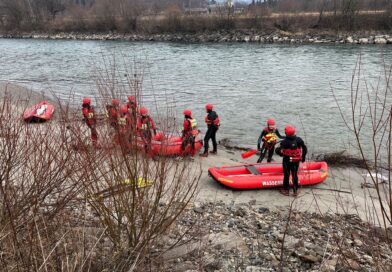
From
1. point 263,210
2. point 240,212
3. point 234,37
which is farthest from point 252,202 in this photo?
point 234,37

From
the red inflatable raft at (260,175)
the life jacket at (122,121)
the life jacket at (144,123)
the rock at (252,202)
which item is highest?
the life jacket at (122,121)

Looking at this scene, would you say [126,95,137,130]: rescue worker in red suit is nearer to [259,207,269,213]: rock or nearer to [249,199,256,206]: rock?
[259,207,269,213]: rock

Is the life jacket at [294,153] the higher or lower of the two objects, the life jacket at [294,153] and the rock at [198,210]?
the higher

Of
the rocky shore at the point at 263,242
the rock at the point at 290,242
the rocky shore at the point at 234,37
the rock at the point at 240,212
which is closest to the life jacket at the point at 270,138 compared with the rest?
the rocky shore at the point at 263,242

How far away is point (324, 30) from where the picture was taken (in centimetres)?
4100

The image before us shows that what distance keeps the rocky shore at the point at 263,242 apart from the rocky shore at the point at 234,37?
33011 millimetres

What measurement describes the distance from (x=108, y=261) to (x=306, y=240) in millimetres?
3749

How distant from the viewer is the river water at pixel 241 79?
1477 cm

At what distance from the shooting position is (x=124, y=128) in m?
3.57

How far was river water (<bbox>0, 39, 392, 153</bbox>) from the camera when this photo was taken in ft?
48.4

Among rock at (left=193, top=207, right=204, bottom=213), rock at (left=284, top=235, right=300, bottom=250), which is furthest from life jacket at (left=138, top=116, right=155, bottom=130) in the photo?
rock at (left=284, top=235, right=300, bottom=250)

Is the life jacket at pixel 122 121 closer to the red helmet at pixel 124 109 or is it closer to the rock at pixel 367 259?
the red helmet at pixel 124 109

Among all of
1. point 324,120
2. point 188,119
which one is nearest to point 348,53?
point 324,120

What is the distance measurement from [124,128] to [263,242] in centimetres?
361
